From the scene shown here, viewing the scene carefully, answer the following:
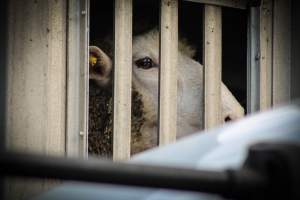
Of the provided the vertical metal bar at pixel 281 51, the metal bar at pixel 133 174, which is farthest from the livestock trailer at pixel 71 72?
the metal bar at pixel 133 174

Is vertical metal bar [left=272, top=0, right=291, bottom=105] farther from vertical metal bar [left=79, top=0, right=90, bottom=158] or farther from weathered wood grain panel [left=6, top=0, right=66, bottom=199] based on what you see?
weathered wood grain panel [left=6, top=0, right=66, bottom=199]

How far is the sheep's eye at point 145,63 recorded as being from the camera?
266cm

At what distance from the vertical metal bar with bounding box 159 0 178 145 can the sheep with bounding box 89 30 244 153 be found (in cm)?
4

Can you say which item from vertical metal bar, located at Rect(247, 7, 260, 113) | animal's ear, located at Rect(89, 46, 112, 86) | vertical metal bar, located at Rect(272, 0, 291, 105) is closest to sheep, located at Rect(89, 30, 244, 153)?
animal's ear, located at Rect(89, 46, 112, 86)

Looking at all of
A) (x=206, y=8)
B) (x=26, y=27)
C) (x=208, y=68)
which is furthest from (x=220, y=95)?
(x=26, y=27)

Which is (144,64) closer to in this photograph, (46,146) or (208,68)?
(208,68)

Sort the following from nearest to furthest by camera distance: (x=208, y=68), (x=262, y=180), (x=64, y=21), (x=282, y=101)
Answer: (x=262, y=180), (x=64, y=21), (x=208, y=68), (x=282, y=101)

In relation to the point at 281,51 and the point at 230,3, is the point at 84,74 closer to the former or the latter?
the point at 230,3

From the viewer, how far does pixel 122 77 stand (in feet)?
8.39

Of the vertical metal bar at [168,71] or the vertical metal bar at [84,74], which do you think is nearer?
the vertical metal bar at [84,74]

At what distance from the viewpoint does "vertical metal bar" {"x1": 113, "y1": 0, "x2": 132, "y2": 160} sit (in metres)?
2.54

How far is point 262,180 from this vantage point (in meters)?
0.49

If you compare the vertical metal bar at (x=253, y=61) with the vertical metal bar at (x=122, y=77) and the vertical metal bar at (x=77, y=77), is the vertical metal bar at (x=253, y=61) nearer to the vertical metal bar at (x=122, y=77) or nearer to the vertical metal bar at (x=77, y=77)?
the vertical metal bar at (x=122, y=77)

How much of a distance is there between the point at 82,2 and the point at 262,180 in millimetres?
2128
